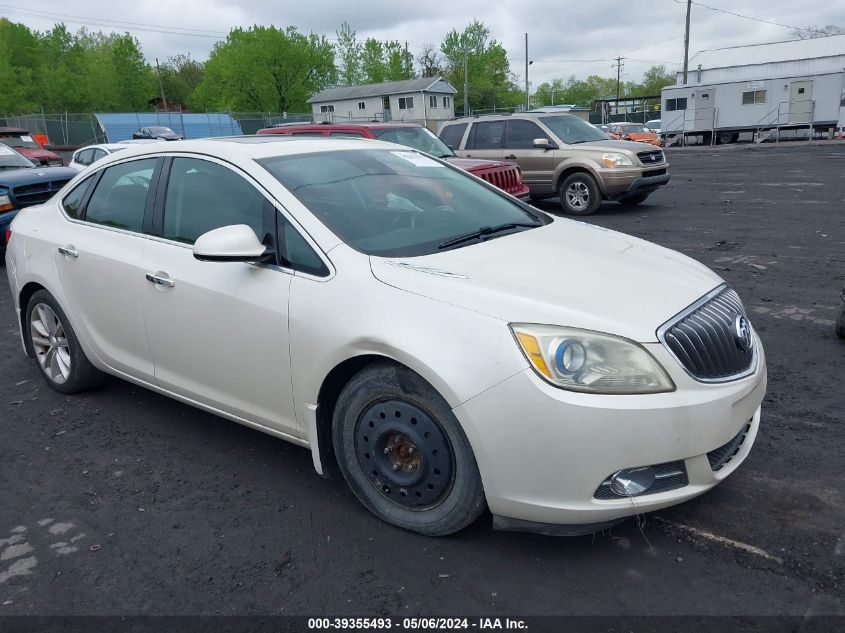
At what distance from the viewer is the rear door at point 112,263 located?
158 inches

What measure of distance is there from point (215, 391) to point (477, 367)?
64.8 inches

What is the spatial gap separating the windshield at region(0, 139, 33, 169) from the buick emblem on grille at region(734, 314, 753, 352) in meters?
12.2

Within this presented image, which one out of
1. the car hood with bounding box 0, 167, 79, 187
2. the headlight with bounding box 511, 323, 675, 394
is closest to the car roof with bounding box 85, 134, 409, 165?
the headlight with bounding box 511, 323, 675, 394

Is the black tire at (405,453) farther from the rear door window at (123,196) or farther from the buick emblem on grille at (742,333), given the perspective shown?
the rear door window at (123,196)

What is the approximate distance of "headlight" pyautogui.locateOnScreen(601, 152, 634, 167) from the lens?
12.2m

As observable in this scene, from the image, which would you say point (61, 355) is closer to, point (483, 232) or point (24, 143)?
point (483, 232)

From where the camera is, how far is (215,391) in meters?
3.65

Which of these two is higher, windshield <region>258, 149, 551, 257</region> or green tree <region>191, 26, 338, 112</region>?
green tree <region>191, 26, 338, 112</region>

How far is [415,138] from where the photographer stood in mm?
11594

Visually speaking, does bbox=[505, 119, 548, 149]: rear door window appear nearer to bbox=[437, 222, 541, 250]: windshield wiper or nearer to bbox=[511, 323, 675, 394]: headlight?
bbox=[437, 222, 541, 250]: windshield wiper

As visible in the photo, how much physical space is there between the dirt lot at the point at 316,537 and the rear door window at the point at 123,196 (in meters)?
1.27

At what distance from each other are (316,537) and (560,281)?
5.12 ft

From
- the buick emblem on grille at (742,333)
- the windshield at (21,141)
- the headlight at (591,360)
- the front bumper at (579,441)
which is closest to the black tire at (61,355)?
the front bumper at (579,441)

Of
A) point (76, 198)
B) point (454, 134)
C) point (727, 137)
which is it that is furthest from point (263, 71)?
point (76, 198)
